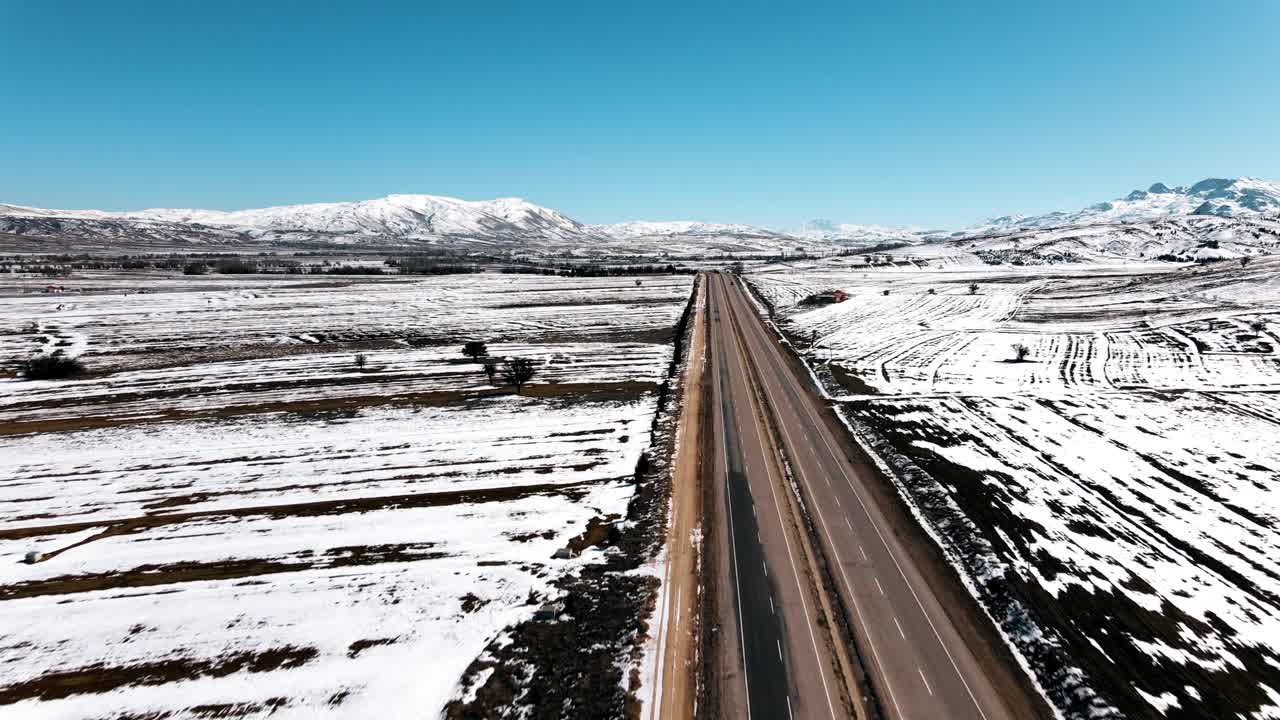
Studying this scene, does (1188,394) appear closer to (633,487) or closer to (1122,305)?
(633,487)

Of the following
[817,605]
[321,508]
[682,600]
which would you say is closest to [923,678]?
[817,605]

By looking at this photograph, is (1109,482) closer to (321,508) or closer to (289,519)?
(321,508)

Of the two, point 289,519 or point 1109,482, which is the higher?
point 1109,482

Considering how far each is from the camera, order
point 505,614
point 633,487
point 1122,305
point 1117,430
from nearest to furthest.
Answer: point 505,614 < point 633,487 < point 1117,430 < point 1122,305

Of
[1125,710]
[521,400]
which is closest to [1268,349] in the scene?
[1125,710]

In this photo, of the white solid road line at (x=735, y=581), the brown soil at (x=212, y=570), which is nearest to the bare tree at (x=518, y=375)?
the white solid road line at (x=735, y=581)

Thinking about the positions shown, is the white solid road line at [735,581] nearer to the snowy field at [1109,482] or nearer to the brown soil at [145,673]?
the snowy field at [1109,482]

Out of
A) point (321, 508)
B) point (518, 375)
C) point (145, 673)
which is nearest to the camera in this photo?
point (145, 673)

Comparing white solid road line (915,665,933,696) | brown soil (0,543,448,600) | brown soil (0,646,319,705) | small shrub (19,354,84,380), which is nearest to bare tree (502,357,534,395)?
brown soil (0,543,448,600)
